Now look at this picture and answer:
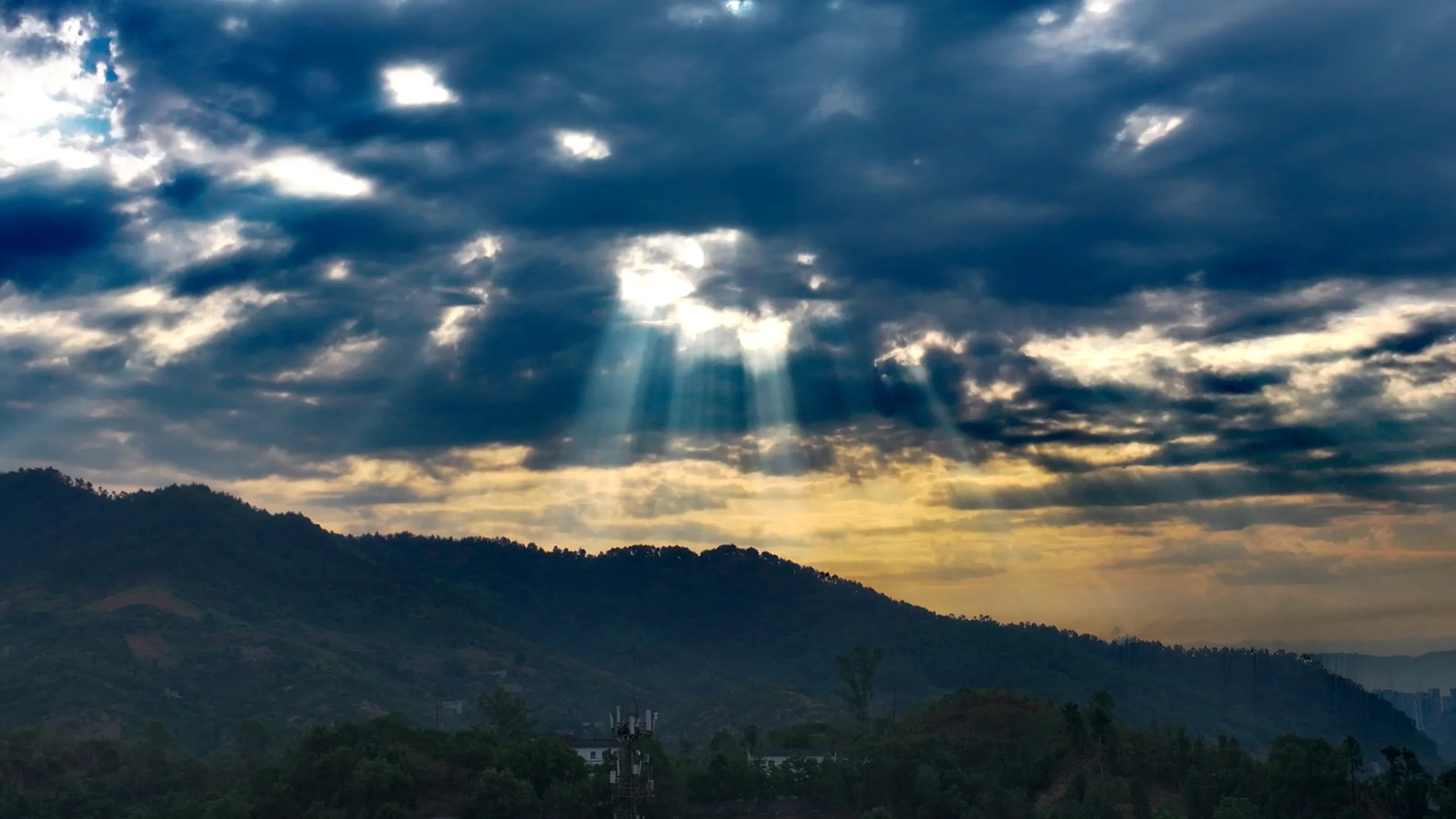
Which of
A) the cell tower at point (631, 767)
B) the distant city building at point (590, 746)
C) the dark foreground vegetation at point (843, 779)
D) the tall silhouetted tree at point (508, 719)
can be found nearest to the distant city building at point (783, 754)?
Answer: the dark foreground vegetation at point (843, 779)

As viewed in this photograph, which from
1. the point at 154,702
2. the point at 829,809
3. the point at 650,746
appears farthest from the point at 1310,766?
the point at 154,702

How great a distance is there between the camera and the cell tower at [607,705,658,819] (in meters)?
64.9

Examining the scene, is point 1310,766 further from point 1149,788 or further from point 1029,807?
point 1029,807

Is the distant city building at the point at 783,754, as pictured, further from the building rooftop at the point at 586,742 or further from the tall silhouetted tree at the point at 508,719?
the tall silhouetted tree at the point at 508,719

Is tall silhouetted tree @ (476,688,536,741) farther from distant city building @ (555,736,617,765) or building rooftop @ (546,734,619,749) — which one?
distant city building @ (555,736,617,765)

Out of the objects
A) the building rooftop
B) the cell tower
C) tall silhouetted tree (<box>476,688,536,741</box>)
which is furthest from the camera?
tall silhouetted tree (<box>476,688,536,741</box>)

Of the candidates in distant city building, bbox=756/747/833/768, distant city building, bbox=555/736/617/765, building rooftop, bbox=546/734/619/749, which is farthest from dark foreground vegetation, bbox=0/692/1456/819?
building rooftop, bbox=546/734/619/749

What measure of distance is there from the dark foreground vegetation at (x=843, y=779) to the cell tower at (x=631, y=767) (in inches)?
273

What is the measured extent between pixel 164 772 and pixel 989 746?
67887 millimetres

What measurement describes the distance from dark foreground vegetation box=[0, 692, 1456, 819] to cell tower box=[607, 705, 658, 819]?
694 cm

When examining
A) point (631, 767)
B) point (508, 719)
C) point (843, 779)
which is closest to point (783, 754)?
point (843, 779)

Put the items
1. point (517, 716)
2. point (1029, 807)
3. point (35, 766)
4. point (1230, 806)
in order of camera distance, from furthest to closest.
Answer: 1. point (517, 716)
2. point (35, 766)
3. point (1029, 807)
4. point (1230, 806)

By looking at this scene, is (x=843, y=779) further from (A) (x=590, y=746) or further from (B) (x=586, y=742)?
(B) (x=586, y=742)

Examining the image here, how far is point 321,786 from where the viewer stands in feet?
316
